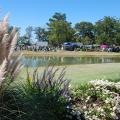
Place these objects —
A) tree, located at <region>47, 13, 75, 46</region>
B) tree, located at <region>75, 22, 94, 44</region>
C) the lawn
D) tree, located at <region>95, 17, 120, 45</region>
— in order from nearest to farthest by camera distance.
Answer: the lawn < tree, located at <region>47, 13, 75, 46</region> < tree, located at <region>95, 17, 120, 45</region> < tree, located at <region>75, 22, 94, 44</region>

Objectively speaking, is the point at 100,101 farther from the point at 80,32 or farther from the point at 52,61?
the point at 80,32

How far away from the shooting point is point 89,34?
11794 centimetres

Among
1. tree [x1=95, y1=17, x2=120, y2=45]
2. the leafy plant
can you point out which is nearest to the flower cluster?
the leafy plant

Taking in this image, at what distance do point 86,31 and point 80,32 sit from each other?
3907 millimetres

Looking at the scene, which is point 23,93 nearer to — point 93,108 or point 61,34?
point 93,108

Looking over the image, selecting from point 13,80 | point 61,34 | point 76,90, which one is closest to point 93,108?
point 76,90

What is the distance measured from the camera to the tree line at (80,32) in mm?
94938

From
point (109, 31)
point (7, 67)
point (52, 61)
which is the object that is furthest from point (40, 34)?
point (7, 67)

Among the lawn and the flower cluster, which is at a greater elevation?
the flower cluster

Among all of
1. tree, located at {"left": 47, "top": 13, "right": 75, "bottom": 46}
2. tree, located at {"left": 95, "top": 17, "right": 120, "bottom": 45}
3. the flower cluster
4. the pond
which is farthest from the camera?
tree, located at {"left": 95, "top": 17, "right": 120, "bottom": 45}

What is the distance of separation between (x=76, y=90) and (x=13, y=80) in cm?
262

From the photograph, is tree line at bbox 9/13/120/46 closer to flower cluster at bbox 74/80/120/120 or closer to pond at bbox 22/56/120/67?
pond at bbox 22/56/120/67

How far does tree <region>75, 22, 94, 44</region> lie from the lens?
114m

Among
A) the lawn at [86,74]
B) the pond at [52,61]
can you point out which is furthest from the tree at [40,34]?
the lawn at [86,74]
